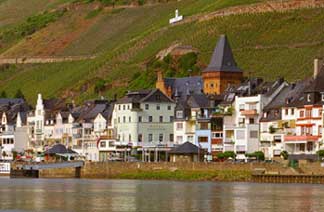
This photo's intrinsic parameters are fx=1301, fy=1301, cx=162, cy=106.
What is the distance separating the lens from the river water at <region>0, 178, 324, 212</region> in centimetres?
7944

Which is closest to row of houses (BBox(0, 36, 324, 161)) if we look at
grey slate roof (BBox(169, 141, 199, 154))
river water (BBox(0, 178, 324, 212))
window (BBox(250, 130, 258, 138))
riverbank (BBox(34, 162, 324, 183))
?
window (BBox(250, 130, 258, 138))

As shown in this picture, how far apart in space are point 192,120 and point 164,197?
5573 cm

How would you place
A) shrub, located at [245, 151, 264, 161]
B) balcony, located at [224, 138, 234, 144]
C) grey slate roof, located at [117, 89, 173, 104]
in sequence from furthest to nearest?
grey slate roof, located at [117, 89, 173, 104] → balcony, located at [224, 138, 234, 144] → shrub, located at [245, 151, 264, 161]

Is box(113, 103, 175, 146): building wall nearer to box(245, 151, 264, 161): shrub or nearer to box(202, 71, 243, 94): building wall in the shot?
box(245, 151, 264, 161): shrub

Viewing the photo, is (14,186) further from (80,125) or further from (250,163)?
(80,125)

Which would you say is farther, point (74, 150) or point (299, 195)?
point (74, 150)

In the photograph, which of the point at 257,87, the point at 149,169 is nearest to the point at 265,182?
the point at 149,169

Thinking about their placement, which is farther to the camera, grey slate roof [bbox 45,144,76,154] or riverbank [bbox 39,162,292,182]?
grey slate roof [bbox 45,144,76,154]

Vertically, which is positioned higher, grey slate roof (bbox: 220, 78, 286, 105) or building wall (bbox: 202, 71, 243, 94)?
building wall (bbox: 202, 71, 243, 94)

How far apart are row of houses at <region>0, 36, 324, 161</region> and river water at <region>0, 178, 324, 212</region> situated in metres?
19.0

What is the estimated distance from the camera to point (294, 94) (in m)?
133

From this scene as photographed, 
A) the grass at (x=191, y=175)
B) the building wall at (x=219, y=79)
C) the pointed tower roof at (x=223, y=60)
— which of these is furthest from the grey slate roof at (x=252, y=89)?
the pointed tower roof at (x=223, y=60)

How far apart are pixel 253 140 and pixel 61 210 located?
6137 cm

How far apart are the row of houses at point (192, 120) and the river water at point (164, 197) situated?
19035 millimetres
